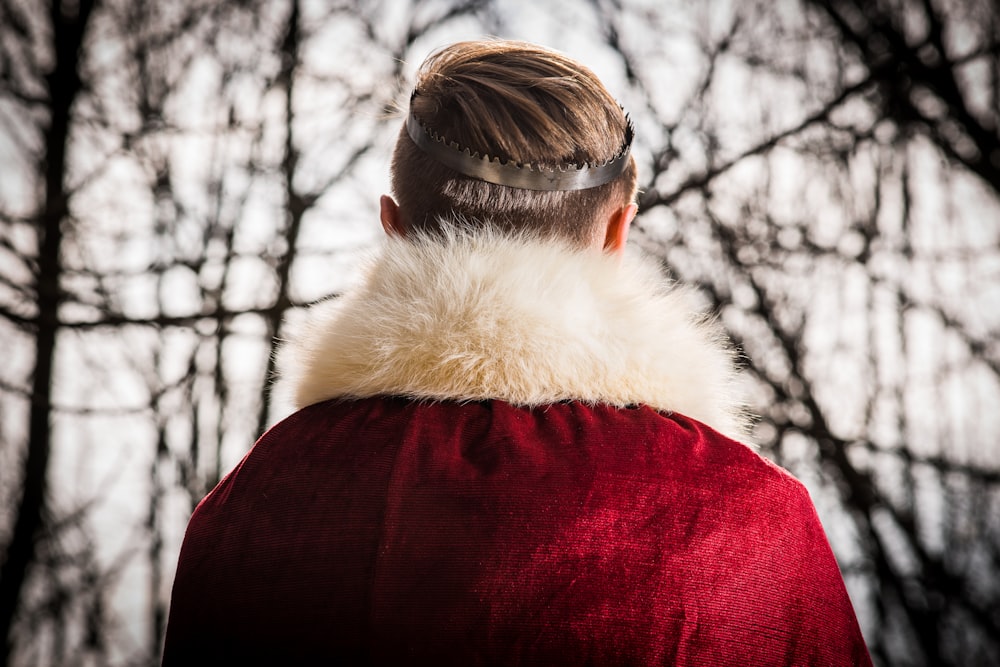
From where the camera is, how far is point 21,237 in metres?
3.22

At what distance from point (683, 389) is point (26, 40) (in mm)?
3503

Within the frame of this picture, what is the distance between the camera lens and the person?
0.81 meters

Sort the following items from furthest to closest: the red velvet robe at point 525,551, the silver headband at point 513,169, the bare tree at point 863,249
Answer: the bare tree at point 863,249, the silver headband at point 513,169, the red velvet robe at point 525,551

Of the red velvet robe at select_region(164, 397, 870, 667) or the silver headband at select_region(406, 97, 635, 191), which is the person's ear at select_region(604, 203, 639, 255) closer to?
the silver headband at select_region(406, 97, 635, 191)

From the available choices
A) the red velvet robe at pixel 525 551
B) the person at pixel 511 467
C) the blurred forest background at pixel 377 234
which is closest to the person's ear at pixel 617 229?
the person at pixel 511 467

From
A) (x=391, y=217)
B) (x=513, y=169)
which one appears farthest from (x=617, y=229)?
(x=391, y=217)

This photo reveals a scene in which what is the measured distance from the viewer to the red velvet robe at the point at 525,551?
807mm

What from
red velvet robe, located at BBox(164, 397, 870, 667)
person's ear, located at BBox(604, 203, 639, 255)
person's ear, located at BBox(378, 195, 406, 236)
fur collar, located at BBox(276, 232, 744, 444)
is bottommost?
red velvet robe, located at BBox(164, 397, 870, 667)

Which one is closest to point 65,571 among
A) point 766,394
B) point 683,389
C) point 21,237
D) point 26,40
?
point 21,237

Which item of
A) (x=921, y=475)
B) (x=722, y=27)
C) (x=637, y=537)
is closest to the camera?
(x=637, y=537)

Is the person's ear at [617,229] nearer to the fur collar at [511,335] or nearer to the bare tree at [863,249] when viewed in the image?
the fur collar at [511,335]

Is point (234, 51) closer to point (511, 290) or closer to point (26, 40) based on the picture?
point (26, 40)

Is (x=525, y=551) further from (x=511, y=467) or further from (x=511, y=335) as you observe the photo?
(x=511, y=335)

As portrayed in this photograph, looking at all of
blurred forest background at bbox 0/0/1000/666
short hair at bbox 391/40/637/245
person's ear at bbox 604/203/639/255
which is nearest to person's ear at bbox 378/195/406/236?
short hair at bbox 391/40/637/245
